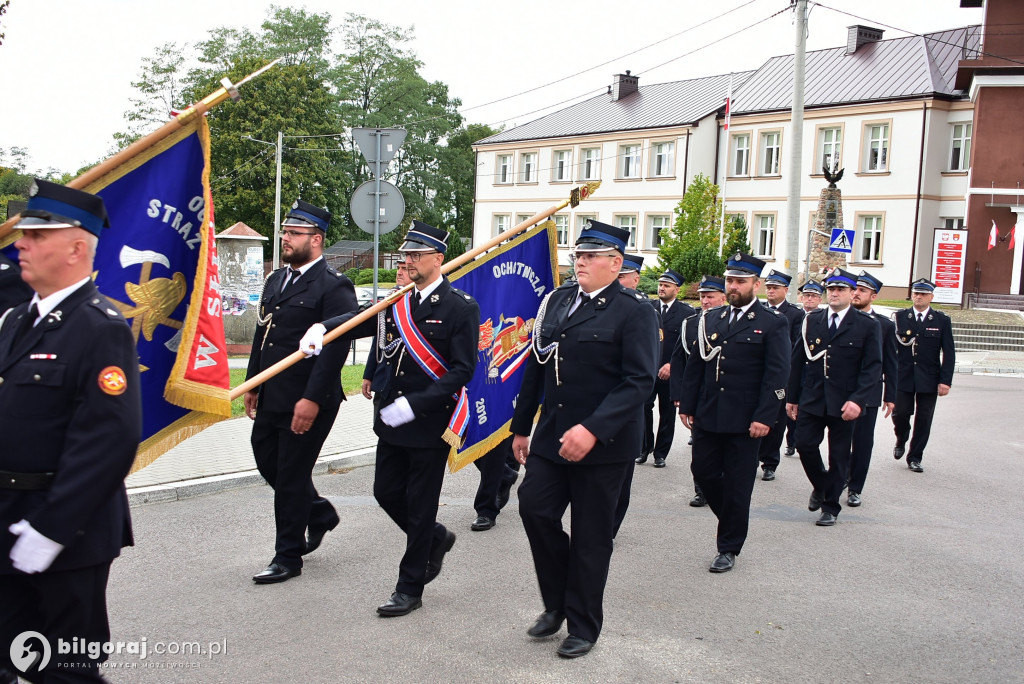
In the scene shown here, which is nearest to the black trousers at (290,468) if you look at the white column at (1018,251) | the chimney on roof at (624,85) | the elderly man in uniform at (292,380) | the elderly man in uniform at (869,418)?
the elderly man in uniform at (292,380)

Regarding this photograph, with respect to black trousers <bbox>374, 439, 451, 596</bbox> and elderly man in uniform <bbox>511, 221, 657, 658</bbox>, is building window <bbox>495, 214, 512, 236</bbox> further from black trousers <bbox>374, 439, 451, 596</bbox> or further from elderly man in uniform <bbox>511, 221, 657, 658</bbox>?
elderly man in uniform <bbox>511, 221, 657, 658</bbox>

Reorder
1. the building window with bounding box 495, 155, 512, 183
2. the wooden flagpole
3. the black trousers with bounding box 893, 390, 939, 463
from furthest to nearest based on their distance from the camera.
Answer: the building window with bounding box 495, 155, 512, 183 < the black trousers with bounding box 893, 390, 939, 463 < the wooden flagpole

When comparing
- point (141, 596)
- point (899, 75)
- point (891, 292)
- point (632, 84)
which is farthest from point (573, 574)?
point (632, 84)

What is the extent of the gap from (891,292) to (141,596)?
3963cm

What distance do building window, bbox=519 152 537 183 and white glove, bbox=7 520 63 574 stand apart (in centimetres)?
5304

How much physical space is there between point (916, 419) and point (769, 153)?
36784mm

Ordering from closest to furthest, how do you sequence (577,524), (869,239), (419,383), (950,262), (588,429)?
(588,429), (577,524), (419,383), (950,262), (869,239)

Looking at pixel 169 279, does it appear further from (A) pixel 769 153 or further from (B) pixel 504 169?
(B) pixel 504 169

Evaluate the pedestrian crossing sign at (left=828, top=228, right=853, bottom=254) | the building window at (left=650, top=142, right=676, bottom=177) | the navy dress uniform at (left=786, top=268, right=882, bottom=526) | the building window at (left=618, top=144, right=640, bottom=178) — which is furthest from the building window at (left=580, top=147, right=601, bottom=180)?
the navy dress uniform at (left=786, top=268, right=882, bottom=526)

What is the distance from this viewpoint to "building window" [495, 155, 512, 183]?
185 ft

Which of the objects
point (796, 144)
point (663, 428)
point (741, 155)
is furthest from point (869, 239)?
point (663, 428)

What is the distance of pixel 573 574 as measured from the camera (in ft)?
15.3

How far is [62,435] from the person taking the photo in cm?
301

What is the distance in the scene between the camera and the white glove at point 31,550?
9.30ft
